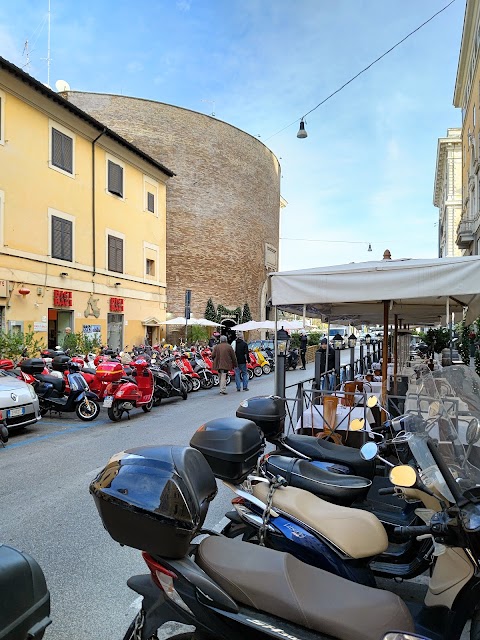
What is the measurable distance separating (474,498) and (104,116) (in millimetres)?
30420

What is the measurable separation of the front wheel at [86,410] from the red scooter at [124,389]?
0.26m

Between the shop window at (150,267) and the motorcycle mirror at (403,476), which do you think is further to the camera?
the shop window at (150,267)

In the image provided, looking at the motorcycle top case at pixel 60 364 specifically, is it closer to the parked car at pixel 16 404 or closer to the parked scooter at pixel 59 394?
the parked scooter at pixel 59 394

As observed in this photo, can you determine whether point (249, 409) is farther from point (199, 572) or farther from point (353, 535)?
point (199, 572)

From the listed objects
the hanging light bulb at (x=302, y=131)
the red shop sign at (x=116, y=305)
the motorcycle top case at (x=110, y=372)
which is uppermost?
the hanging light bulb at (x=302, y=131)

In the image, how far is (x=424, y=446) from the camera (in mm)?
2275

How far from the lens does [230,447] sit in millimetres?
2947

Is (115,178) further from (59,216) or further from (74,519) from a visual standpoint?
(74,519)

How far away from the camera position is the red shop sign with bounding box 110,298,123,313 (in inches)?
838

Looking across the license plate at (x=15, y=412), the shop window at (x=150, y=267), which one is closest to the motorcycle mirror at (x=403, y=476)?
the license plate at (x=15, y=412)

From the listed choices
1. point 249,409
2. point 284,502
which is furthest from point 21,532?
point 284,502

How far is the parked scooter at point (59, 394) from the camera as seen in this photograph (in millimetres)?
9258

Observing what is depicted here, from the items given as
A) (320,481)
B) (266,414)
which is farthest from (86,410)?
(320,481)

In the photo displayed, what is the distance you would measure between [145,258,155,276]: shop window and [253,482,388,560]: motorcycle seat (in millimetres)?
22941
